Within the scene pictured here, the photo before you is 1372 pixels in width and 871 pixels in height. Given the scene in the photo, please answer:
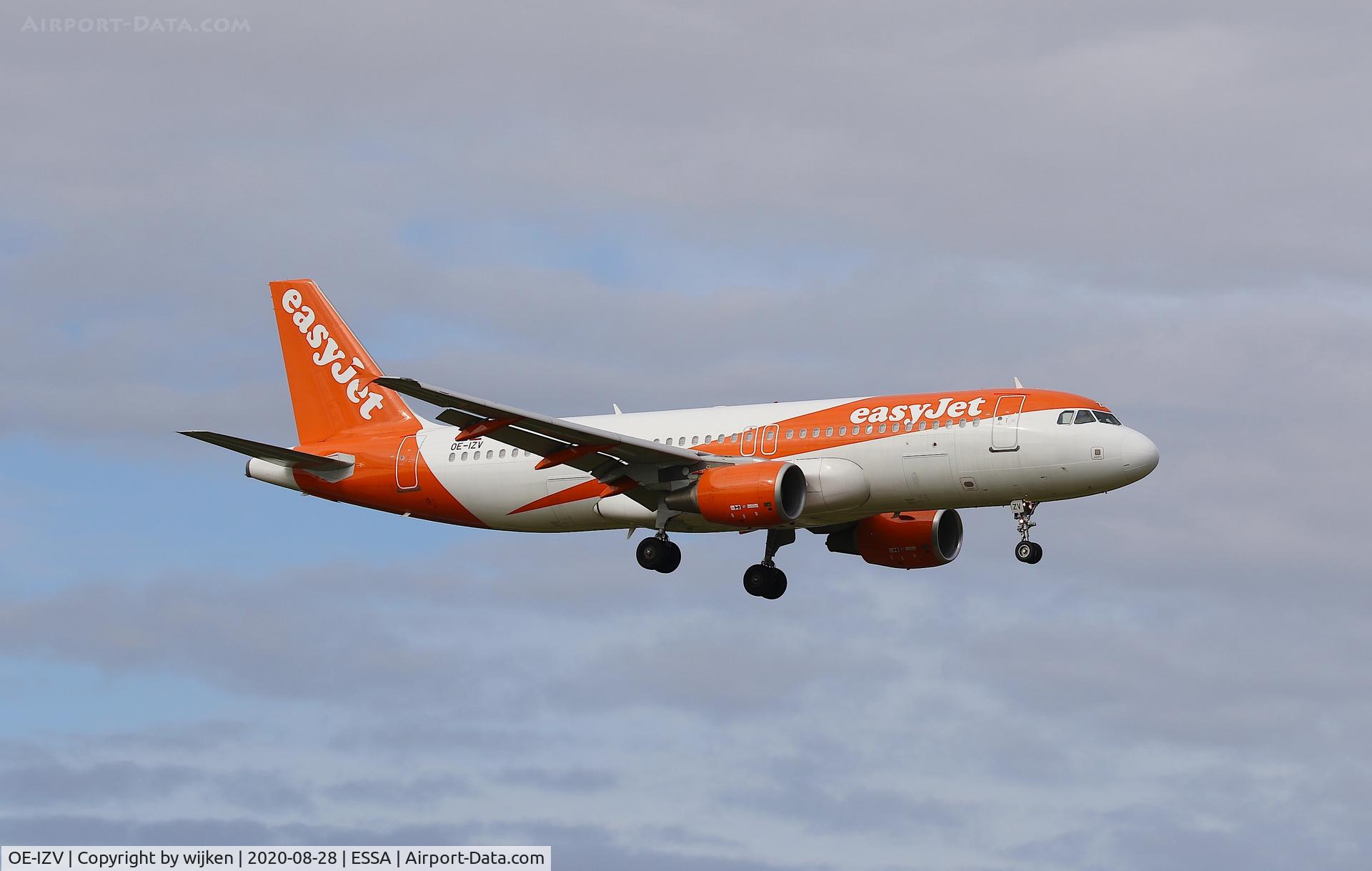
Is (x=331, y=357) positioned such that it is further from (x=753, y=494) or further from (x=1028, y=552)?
(x=1028, y=552)

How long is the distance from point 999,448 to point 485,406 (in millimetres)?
12969

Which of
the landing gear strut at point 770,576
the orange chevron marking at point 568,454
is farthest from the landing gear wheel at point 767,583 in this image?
the orange chevron marking at point 568,454

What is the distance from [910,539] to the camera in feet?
186

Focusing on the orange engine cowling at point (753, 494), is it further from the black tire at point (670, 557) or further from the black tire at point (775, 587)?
the black tire at point (775, 587)

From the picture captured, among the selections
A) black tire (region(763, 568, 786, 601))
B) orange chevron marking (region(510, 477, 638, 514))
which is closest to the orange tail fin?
orange chevron marking (region(510, 477, 638, 514))

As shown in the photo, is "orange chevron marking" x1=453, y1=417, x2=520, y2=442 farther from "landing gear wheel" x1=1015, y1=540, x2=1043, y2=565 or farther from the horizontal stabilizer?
"landing gear wheel" x1=1015, y1=540, x2=1043, y2=565

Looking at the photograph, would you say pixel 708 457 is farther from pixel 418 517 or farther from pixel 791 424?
pixel 418 517

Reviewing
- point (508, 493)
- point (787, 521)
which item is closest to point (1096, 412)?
point (787, 521)

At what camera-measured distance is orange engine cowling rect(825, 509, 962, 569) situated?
56625 mm

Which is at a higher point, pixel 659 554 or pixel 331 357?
pixel 331 357

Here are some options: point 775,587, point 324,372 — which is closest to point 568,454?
point 775,587

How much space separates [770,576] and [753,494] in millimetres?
7764

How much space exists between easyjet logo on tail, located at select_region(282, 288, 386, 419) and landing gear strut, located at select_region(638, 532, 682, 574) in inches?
443

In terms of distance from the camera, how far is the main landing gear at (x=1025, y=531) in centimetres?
4978
